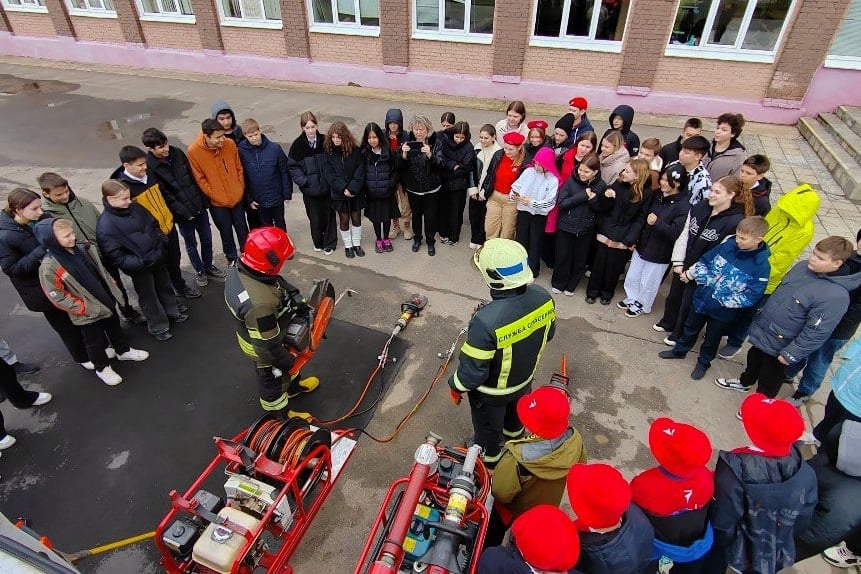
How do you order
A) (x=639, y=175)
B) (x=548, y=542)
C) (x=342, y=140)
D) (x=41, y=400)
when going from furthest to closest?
(x=342, y=140)
(x=639, y=175)
(x=41, y=400)
(x=548, y=542)

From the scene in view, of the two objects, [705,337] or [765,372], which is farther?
[705,337]

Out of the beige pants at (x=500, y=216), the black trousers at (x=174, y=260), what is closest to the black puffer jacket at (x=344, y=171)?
the beige pants at (x=500, y=216)

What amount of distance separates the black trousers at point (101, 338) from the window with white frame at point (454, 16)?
35.2ft

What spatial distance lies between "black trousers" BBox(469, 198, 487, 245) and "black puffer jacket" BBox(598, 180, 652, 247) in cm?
178

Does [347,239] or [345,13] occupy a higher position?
[345,13]

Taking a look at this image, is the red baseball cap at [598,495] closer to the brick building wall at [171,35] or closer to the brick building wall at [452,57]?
the brick building wall at [452,57]

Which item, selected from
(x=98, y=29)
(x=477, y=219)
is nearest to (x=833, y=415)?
(x=477, y=219)

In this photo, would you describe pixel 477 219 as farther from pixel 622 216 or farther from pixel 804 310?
pixel 804 310

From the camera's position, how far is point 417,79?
1274cm

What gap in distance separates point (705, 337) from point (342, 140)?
15.0 ft

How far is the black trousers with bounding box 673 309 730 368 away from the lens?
459 centimetres

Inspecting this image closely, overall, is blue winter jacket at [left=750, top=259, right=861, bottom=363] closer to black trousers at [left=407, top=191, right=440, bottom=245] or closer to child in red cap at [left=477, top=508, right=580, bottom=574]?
child in red cap at [left=477, top=508, right=580, bottom=574]

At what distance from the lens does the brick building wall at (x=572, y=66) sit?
Answer: 438 inches

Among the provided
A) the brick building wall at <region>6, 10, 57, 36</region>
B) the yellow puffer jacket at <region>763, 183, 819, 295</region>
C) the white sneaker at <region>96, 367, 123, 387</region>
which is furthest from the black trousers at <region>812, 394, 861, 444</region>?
the brick building wall at <region>6, 10, 57, 36</region>
